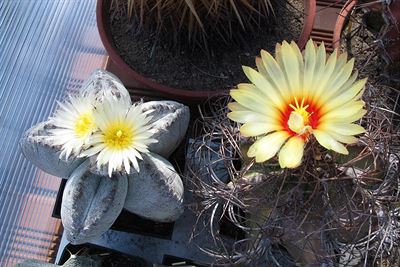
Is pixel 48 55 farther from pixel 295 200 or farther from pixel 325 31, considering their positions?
pixel 295 200

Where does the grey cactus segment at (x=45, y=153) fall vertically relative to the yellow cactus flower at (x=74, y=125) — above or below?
below

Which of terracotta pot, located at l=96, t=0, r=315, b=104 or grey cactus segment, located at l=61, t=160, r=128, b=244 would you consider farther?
terracotta pot, located at l=96, t=0, r=315, b=104

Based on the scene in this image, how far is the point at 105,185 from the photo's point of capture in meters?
0.78

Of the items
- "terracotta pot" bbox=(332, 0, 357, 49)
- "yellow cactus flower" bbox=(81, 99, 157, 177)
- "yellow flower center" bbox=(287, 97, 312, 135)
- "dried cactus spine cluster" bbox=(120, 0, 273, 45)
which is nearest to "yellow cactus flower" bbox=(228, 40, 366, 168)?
"yellow flower center" bbox=(287, 97, 312, 135)

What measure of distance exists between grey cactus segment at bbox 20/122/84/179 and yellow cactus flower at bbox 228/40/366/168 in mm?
306

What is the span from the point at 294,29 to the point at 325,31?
0.08m

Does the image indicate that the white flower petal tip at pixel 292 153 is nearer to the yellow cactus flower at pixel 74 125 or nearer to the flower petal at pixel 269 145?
the flower petal at pixel 269 145

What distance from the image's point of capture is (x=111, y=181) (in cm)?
78

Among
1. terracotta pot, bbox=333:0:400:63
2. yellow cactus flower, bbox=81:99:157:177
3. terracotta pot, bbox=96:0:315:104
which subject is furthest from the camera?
terracotta pot, bbox=96:0:315:104

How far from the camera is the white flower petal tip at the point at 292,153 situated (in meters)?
0.55

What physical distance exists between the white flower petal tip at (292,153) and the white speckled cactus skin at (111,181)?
0.89 feet

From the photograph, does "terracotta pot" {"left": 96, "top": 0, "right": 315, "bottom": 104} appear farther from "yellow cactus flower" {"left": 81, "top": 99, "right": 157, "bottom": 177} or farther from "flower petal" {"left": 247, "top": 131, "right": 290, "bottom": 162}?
"flower petal" {"left": 247, "top": 131, "right": 290, "bottom": 162}

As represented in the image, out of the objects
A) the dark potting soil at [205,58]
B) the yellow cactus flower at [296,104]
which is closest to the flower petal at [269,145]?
the yellow cactus flower at [296,104]

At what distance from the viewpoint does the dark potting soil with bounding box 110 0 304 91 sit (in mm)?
1012
